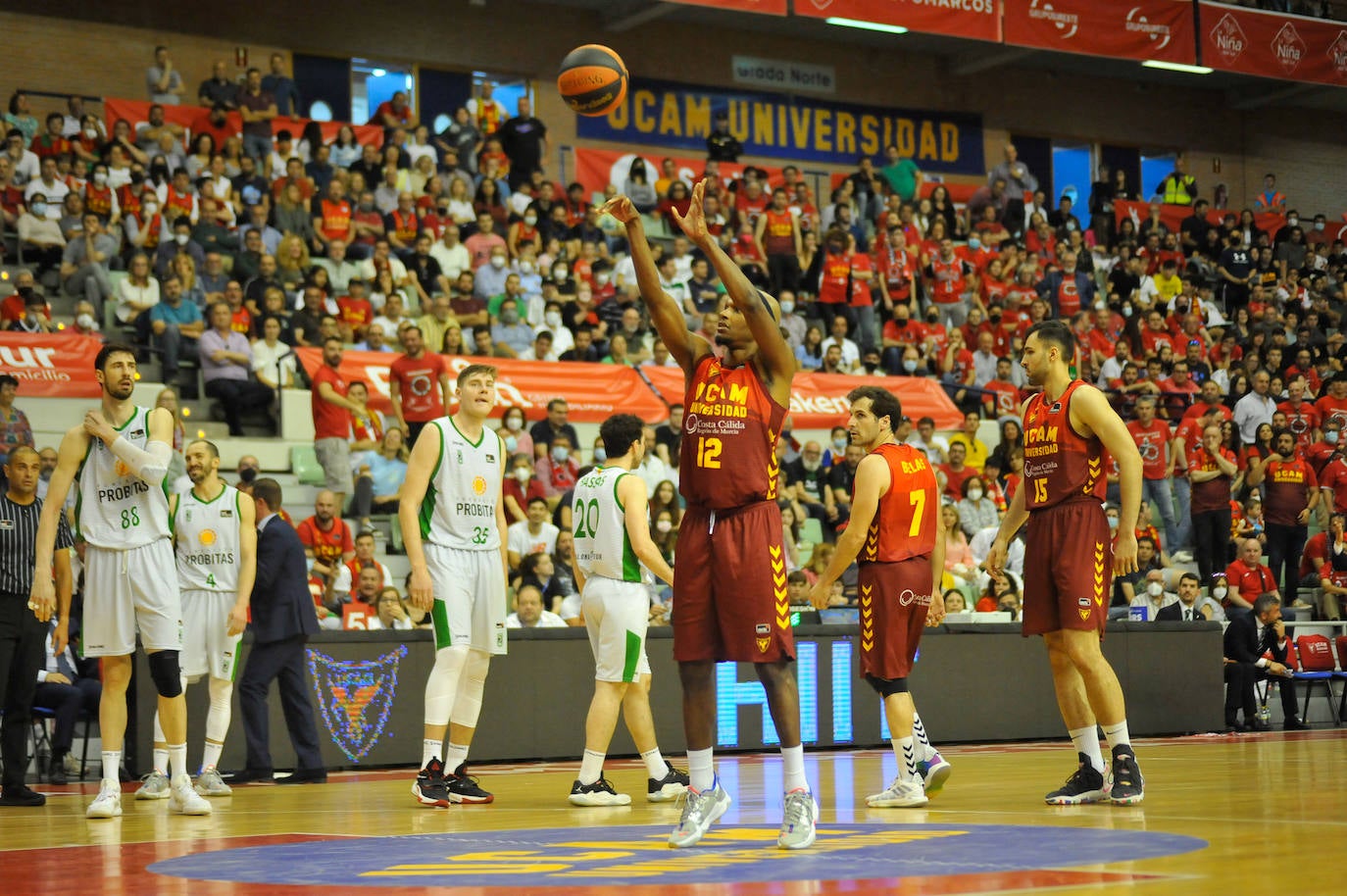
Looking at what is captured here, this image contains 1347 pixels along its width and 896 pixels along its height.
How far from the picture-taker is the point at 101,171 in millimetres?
18891

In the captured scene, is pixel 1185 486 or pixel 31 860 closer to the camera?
pixel 31 860

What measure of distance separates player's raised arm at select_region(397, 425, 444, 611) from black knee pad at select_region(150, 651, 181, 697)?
1.30 m

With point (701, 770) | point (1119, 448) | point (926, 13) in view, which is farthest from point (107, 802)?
point (926, 13)

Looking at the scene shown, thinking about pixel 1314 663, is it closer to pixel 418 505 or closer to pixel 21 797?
pixel 418 505

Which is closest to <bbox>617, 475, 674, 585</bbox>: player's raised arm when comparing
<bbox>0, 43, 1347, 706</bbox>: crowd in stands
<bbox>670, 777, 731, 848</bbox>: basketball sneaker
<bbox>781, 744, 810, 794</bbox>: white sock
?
<bbox>670, 777, 731, 848</bbox>: basketball sneaker

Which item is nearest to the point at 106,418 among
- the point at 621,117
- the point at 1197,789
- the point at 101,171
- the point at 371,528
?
the point at 1197,789

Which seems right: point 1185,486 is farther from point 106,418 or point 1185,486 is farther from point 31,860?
point 31,860

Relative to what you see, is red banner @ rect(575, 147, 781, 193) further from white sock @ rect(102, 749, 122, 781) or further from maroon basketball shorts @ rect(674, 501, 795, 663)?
maroon basketball shorts @ rect(674, 501, 795, 663)

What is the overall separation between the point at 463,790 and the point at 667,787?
45.0 inches

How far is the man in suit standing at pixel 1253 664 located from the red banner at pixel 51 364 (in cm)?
1158

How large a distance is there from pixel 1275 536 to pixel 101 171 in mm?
14522

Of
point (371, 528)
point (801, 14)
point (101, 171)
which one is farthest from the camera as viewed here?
point (801, 14)

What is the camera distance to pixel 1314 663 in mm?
17203

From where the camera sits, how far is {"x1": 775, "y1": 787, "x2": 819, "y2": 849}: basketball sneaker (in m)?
6.05
